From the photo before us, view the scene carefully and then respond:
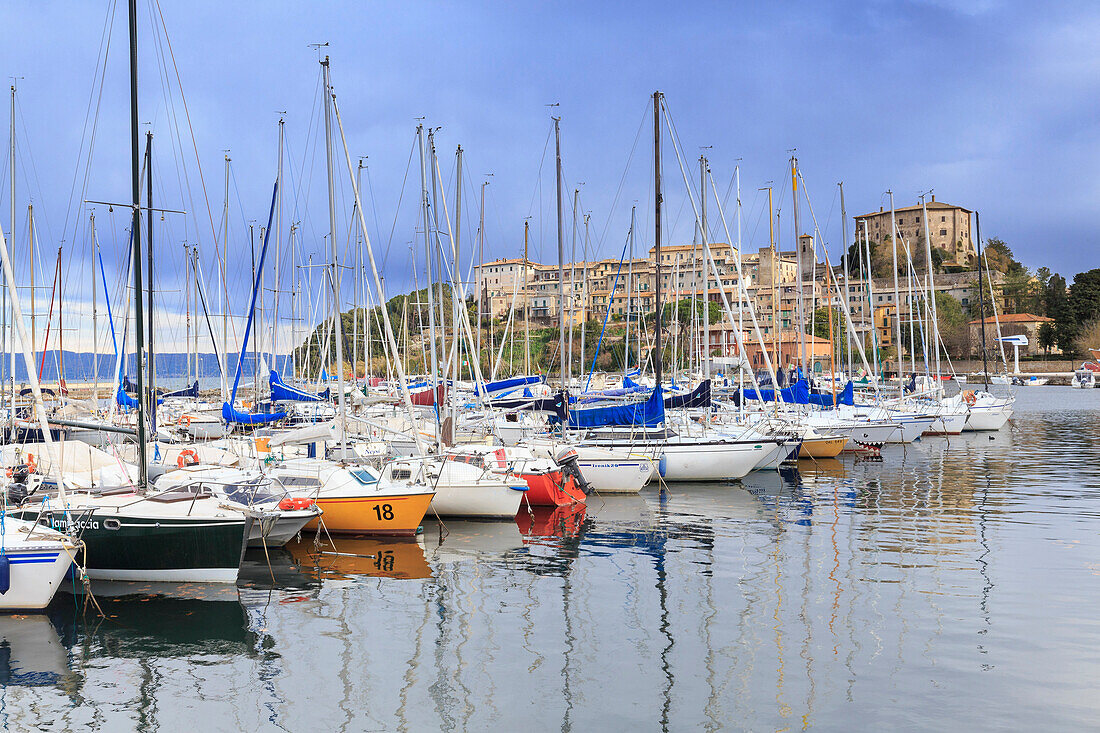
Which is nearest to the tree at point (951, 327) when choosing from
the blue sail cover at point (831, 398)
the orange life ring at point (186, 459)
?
the blue sail cover at point (831, 398)

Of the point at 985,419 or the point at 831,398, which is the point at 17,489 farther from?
the point at 985,419

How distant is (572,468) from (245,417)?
47.6ft

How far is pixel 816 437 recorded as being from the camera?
3394 centimetres

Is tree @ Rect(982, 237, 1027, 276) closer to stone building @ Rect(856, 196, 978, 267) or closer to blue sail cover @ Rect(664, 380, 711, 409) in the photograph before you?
stone building @ Rect(856, 196, 978, 267)

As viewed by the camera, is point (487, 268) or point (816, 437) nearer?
point (816, 437)

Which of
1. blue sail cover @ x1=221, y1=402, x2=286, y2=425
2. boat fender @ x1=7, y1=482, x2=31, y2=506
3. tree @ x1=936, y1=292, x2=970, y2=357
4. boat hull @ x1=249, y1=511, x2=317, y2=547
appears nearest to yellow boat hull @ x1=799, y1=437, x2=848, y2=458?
blue sail cover @ x1=221, y1=402, x2=286, y2=425

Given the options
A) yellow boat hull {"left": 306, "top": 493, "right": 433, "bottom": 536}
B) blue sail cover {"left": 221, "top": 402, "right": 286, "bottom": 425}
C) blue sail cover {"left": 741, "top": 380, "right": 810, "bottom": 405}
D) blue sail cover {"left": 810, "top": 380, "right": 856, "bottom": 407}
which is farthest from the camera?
blue sail cover {"left": 810, "top": 380, "right": 856, "bottom": 407}

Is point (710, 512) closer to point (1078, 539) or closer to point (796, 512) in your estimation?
point (796, 512)

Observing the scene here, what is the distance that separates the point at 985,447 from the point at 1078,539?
21.9 metres

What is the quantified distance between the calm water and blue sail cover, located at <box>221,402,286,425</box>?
40.6 feet

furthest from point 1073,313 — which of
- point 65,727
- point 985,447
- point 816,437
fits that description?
point 65,727

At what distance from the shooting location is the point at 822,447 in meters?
33.9

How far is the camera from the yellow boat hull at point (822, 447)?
111 ft

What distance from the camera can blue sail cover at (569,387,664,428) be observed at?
2831 centimetres
